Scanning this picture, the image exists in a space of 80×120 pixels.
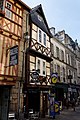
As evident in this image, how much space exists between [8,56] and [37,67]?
12.3 ft

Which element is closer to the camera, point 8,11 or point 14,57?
point 14,57

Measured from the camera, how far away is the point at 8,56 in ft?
35.1

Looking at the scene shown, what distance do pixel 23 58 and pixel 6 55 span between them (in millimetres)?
1897

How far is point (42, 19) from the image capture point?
16.9 metres

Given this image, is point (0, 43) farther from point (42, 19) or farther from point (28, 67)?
point (42, 19)

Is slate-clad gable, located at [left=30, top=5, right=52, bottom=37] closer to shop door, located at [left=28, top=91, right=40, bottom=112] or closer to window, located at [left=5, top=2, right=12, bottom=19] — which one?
window, located at [left=5, top=2, right=12, bottom=19]

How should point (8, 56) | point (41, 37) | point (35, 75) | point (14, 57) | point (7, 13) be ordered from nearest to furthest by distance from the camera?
1. point (14, 57)
2. point (8, 56)
3. point (7, 13)
4. point (35, 75)
5. point (41, 37)

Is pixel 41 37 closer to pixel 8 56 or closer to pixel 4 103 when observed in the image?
pixel 8 56

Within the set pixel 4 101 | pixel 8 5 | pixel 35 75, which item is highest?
pixel 8 5

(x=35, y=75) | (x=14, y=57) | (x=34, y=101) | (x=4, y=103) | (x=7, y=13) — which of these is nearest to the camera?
(x=14, y=57)

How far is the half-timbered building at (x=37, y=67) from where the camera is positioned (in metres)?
12.3

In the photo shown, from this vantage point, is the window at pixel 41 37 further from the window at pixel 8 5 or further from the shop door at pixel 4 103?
the shop door at pixel 4 103

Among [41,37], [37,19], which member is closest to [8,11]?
[37,19]

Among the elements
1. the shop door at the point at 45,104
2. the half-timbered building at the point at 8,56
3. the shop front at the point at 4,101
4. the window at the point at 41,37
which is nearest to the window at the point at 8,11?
the half-timbered building at the point at 8,56
